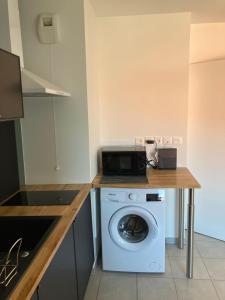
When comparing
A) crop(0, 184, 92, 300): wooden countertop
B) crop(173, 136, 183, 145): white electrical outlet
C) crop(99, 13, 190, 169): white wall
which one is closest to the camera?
crop(0, 184, 92, 300): wooden countertop

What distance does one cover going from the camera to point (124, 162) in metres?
2.57

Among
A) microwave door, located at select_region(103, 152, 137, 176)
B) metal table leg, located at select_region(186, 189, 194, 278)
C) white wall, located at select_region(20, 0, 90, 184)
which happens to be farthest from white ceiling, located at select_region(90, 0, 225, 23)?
metal table leg, located at select_region(186, 189, 194, 278)

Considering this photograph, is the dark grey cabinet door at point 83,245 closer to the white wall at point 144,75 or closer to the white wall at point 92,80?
the white wall at point 92,80

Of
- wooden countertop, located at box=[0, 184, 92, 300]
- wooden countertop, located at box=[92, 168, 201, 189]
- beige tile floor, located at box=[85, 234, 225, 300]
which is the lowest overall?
beige tile floor, located at box=[85, 234, 225, 300]

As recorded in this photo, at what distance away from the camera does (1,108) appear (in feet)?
4.51

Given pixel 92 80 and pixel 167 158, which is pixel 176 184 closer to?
pixel 167 158

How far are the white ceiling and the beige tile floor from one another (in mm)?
2451

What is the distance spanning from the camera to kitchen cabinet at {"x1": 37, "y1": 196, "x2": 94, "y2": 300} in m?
1.32

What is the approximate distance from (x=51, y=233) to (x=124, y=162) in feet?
4.07

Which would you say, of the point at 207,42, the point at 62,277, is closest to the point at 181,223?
the point at 62,277

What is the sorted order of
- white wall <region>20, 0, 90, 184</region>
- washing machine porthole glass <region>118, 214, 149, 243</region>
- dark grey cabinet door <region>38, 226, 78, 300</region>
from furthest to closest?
washing machine porthole glass <region>118, 214, 149, 243</region>
white wall <region>20, 0, 90, 184</region>
dark grey cabinet door <region>38, 226, 78, 300</region>

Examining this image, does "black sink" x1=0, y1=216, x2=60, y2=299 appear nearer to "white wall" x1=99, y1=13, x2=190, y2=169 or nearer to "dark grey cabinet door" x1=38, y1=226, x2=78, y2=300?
"dark grey cabinet door" x1=38, y1=226, x2=78, y2=300

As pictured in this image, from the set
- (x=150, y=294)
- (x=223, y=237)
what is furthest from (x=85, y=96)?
(x=223, y=237)

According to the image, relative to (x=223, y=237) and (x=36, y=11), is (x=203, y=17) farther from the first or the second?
(x=223, y=237)
